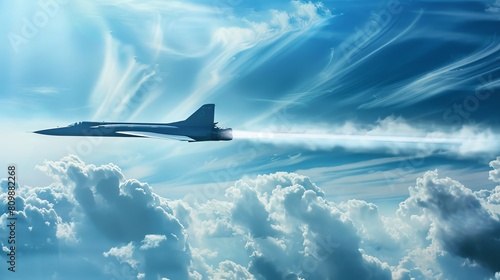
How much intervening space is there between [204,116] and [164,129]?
9480 mm

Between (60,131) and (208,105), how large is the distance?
3448 cm

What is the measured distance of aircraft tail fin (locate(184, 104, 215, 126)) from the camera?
3447 inches

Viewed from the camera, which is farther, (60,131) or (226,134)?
(60,131)

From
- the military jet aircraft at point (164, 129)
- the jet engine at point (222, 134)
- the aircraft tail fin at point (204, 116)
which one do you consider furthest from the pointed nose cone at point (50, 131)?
the jet engine at point (222, 134)

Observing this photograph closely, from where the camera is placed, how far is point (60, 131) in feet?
315

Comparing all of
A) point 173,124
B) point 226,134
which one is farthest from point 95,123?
point 226,134

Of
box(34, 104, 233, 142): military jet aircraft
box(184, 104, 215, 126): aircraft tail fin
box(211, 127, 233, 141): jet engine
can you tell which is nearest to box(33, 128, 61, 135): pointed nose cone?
box(34, 104, 233, 142): military jet aircraft

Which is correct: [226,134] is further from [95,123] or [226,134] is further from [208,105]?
[95,123]

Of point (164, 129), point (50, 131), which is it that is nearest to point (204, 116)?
point (164, 129)

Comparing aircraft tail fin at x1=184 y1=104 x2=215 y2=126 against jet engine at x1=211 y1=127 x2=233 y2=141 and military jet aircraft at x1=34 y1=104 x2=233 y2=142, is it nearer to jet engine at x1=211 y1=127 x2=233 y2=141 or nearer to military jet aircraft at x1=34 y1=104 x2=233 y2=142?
military jet aircraft at x1=34 y1=104 x2=233 y2=142

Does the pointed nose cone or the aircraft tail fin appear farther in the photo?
the pointed nose cone

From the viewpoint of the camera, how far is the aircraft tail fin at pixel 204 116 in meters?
87.6

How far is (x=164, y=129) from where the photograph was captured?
298ft

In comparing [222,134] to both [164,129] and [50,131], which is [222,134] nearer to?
[164,129]
